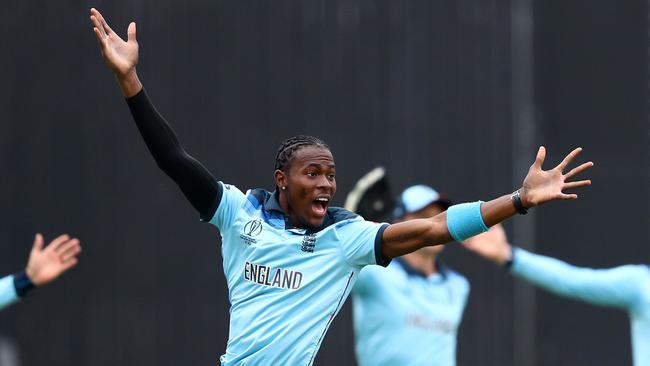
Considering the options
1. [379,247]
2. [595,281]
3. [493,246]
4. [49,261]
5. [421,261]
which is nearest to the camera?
[379,247]

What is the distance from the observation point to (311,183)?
5.27 metres

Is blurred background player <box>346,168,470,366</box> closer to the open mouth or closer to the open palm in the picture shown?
the open mouth

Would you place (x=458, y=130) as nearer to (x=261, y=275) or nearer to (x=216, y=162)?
(x=216, y=162)

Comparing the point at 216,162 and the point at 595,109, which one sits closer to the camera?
the point at 216,162

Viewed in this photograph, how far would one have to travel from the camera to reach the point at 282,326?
17.0ft

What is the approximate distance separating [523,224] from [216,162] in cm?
279

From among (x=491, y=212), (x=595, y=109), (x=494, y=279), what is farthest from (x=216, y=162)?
(x=491, y=212)

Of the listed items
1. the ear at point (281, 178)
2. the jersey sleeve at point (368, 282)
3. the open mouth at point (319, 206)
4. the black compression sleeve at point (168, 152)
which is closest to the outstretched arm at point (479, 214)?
the open mouth at point (319, 206)

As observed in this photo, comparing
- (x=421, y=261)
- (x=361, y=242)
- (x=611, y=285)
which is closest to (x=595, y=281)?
(x=611, y=285)

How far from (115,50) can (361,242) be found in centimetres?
135

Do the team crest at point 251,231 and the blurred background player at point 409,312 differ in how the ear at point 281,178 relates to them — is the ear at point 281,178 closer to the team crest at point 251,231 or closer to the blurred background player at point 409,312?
the team crest at point 251,231

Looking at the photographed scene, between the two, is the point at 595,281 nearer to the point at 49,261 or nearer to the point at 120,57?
the point at 120,57

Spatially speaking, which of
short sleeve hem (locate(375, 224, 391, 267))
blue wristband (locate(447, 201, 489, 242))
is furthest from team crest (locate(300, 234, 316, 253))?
blue wristband (locate(447, 201, 489, 242))

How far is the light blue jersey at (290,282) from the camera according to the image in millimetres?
5168
